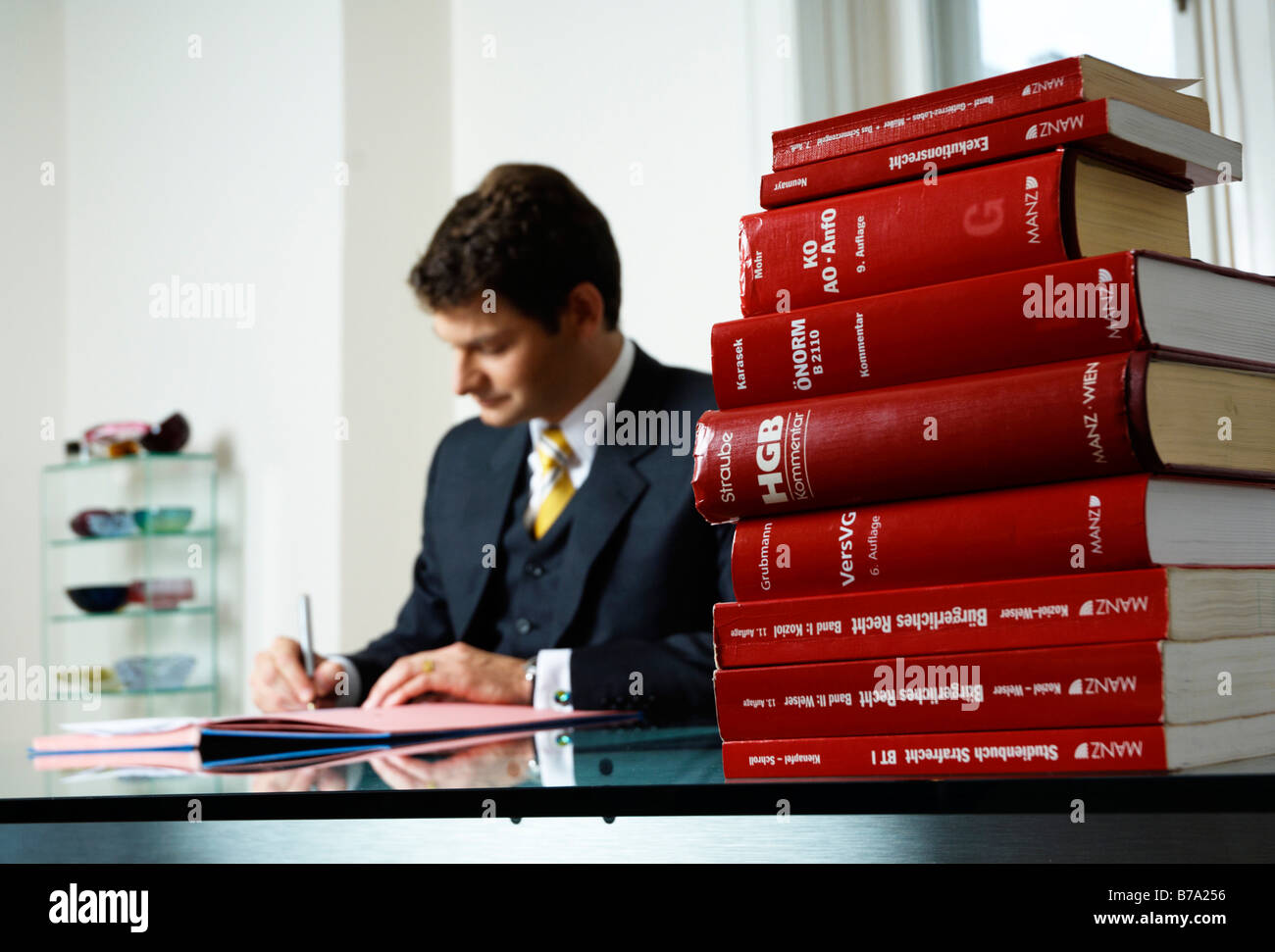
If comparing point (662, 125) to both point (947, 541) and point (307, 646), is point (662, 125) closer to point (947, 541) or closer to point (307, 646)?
point (307, 646)

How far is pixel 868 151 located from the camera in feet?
2.34

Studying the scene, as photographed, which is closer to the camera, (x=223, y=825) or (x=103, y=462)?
(x=223, y=825)

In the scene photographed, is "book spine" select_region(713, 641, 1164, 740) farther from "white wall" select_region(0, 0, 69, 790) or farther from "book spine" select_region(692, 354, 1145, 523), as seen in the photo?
"white wall" select_region(0, 0, 69, 790)

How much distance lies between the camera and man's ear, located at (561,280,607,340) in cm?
216

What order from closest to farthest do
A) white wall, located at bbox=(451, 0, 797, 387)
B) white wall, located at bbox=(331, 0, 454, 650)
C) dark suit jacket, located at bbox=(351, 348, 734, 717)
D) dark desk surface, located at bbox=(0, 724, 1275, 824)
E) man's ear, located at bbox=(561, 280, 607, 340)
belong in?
dark desk surface, located at bbox=(0, 724, 1275, 824) → dark suit jacket, located at bbox=(351, 348, 734, 717) → man's ear, located at bbox=(561, 280, 607, 340) → white wall, located at bbox=(451, 0, 797, 387) → white wall, located at bbox=(331, 0, 454, 650)

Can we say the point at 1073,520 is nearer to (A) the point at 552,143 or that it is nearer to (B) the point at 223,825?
(B) the point at 223,825

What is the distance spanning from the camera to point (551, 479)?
2.09m

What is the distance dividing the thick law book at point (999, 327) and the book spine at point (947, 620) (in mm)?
110

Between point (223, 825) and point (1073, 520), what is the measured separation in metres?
0.58

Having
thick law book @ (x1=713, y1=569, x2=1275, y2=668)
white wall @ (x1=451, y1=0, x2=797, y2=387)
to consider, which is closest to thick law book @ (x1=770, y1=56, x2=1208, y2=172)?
thick law book @ (x1=713, y1=569, x2=1275, y2=668)

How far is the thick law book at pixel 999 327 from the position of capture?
0.61 meters

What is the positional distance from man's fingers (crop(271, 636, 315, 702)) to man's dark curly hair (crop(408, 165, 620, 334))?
2.14 feet
